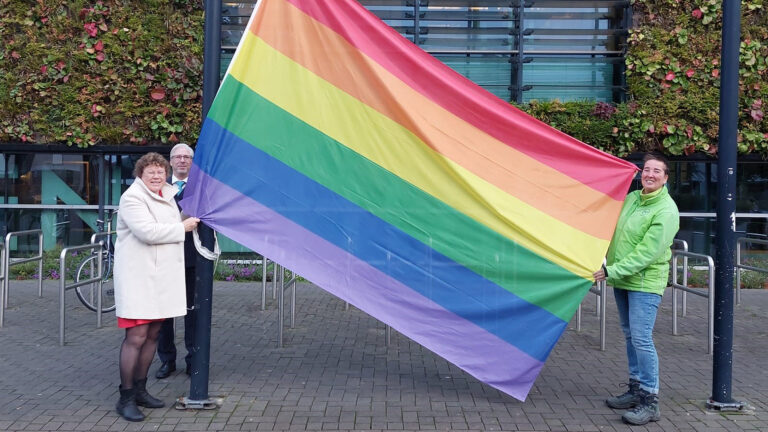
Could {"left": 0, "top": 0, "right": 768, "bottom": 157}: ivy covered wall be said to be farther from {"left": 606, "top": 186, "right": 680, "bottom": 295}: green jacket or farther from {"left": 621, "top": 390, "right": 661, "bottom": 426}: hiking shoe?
{"left": 621, "top": 390, "right": 661, "bottom": 426}: hiking shoe

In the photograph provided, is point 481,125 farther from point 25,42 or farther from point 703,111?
point 25,42

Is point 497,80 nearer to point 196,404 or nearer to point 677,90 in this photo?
point 677,90

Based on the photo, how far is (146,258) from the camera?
16.3ft

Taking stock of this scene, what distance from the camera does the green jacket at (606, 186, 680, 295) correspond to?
4.94 meters

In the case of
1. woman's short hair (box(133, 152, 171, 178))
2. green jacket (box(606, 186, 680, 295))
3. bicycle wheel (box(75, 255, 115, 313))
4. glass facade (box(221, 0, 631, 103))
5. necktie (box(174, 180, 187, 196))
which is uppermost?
glass facade (box(221, 0, 631, 103))

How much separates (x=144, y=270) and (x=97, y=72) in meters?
8.53

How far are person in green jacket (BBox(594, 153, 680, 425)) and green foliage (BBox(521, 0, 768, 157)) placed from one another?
23.4ft

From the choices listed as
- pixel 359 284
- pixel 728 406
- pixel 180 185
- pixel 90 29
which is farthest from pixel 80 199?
pixel 728 406

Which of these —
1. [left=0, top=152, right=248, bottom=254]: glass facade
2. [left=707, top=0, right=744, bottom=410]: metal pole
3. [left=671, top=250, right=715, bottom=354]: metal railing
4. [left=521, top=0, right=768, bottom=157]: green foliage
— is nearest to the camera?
[left=707, top=0, right=744, bottom=410]: metal pole

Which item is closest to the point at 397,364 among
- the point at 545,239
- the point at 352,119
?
the point at 545,239

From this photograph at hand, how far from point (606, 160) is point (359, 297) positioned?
2089mm

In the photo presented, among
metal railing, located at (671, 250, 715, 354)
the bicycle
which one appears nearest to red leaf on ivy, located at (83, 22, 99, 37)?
the bicycle

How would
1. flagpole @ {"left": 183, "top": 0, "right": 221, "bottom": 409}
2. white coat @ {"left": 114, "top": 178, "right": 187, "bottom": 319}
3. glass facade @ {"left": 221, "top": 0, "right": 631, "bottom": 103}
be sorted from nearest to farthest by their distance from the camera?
1. white coat @ {"left": 114, "top": 178, "right": 187, "bottom": 319}
2. flagpole @ {"left": 183, "top": 0, "right": 221, "bottom": 409}
3. glass facade @ {"left": 221, "top": 0, "right": 631, "bottom": 103}

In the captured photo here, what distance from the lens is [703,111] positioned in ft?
39.2
